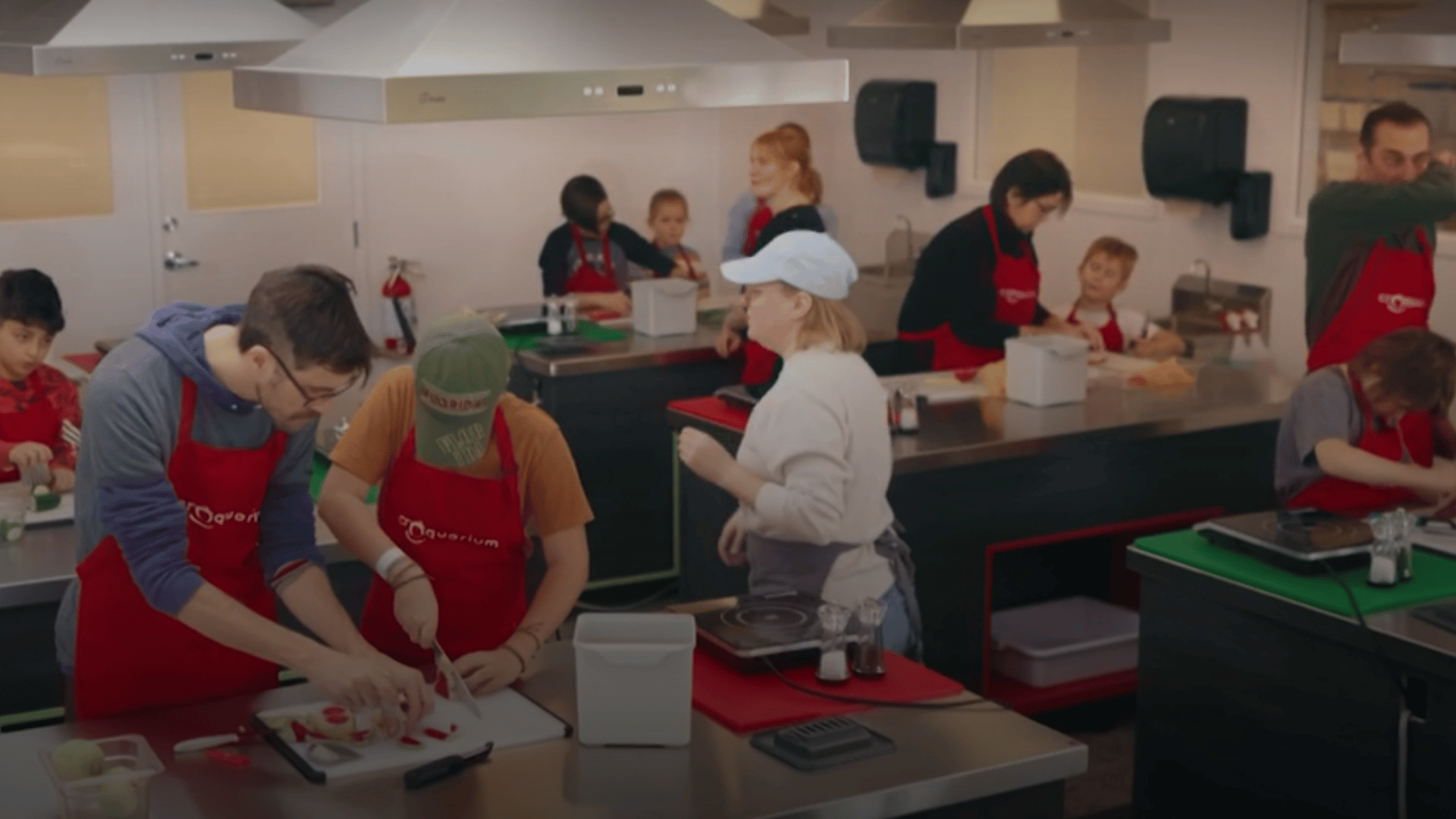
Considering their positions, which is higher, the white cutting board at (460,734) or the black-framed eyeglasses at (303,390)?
the black-framed eyeglasses at (303,390)

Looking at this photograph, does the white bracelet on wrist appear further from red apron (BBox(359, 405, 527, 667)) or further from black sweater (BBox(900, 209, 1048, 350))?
black sweater (BBox(900, 209, 1048, 350))

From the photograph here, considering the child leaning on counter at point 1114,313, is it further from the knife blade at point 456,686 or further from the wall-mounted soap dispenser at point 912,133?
the knife blade at point 456,686

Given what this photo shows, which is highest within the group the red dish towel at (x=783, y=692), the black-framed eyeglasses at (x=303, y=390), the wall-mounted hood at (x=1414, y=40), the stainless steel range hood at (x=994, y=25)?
the stainless steel range hood at (x=994, y=25)

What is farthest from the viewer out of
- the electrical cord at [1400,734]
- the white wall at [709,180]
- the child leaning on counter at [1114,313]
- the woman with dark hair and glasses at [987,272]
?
the white wall at [709,180]

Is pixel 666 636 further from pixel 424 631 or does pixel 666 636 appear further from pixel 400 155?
pixel 400 155

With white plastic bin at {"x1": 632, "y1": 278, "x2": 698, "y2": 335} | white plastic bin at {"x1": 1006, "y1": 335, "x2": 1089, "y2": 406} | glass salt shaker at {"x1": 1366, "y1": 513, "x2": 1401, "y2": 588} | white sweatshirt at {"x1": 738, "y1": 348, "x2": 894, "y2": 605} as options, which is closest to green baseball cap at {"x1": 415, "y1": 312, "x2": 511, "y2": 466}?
white sweatshirt at {"x1": 738, "y1": 348, "x2": 894, "y2": 605}

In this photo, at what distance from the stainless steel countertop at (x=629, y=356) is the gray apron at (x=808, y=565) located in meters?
2.20

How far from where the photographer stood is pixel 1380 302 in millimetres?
5184

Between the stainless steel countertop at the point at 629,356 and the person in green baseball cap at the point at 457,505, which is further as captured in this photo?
the stainless steel countertop at the point at 629,356

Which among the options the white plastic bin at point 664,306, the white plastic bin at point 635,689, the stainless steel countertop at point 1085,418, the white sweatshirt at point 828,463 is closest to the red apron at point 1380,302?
the stainless steel countertop at point 1085,418

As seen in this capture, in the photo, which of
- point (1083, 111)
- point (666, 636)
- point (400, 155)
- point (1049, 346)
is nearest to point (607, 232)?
point (400, 155)

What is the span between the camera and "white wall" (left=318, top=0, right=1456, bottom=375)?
6.46m

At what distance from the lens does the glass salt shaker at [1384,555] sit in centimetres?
347

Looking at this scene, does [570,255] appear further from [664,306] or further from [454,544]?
[454,544]
